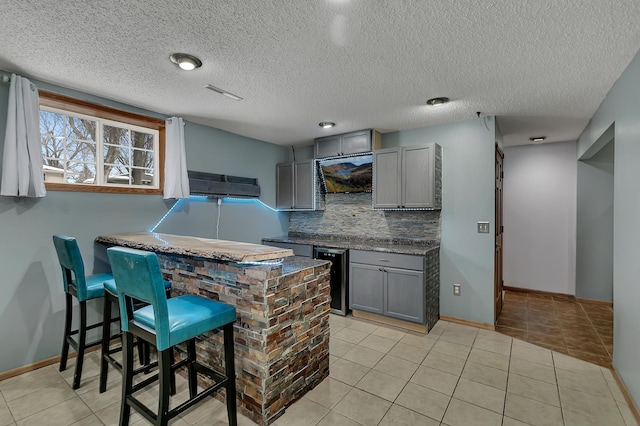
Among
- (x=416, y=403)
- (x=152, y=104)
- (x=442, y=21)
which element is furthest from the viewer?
(x=152, y=104)

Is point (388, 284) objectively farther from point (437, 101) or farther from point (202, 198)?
point (202, 198)

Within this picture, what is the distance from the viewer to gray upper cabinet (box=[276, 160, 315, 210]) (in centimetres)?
472

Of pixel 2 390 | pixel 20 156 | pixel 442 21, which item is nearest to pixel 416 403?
pixel 442 21

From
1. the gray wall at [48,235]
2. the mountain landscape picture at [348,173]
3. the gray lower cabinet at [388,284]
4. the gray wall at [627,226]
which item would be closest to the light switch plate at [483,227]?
the gray lower cabinet at [388,284]

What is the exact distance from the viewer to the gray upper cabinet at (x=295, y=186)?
4719 millimetres

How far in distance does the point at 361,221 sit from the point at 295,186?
1212 millimetres

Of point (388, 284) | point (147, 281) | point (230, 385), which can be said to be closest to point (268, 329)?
point (230, 385)

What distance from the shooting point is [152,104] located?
314 centimetres

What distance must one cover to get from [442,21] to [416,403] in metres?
2.53

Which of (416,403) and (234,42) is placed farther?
(416,403)

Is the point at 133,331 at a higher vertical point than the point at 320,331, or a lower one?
higher

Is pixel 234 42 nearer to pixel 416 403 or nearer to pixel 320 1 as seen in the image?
pixel 320 1

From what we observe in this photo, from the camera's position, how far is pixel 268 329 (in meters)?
1.93

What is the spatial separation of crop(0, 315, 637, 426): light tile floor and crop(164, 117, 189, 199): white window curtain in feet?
5.83
